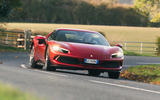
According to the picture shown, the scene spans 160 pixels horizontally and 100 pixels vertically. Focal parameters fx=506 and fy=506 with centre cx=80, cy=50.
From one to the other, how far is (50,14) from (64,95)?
268 feet

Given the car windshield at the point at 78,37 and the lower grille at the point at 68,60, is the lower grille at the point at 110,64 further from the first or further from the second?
the car windshield at the point at 78,37

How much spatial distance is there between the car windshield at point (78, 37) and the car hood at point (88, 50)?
27.1 inches

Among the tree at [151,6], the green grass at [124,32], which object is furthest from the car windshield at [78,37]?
the green grass at [124,32]

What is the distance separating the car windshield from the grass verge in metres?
1.91

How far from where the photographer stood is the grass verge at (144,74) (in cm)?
1653

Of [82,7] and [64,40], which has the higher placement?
[82,7]

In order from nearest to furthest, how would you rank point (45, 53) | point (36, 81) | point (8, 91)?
point (8, 91), point (36, 81), point (45, 53)

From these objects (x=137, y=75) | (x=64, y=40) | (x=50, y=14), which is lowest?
(x=137, y=75)

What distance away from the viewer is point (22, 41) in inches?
1564

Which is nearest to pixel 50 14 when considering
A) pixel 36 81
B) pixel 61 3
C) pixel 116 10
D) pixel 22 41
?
pixel 61 3

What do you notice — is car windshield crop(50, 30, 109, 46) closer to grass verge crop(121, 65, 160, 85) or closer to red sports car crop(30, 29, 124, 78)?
red sports car crop(30, 29, 124, 78)

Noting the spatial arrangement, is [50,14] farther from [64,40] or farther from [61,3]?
[64,40]

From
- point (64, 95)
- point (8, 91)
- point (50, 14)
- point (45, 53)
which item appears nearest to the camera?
point (8, 91)

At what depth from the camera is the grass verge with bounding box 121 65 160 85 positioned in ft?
54.2
